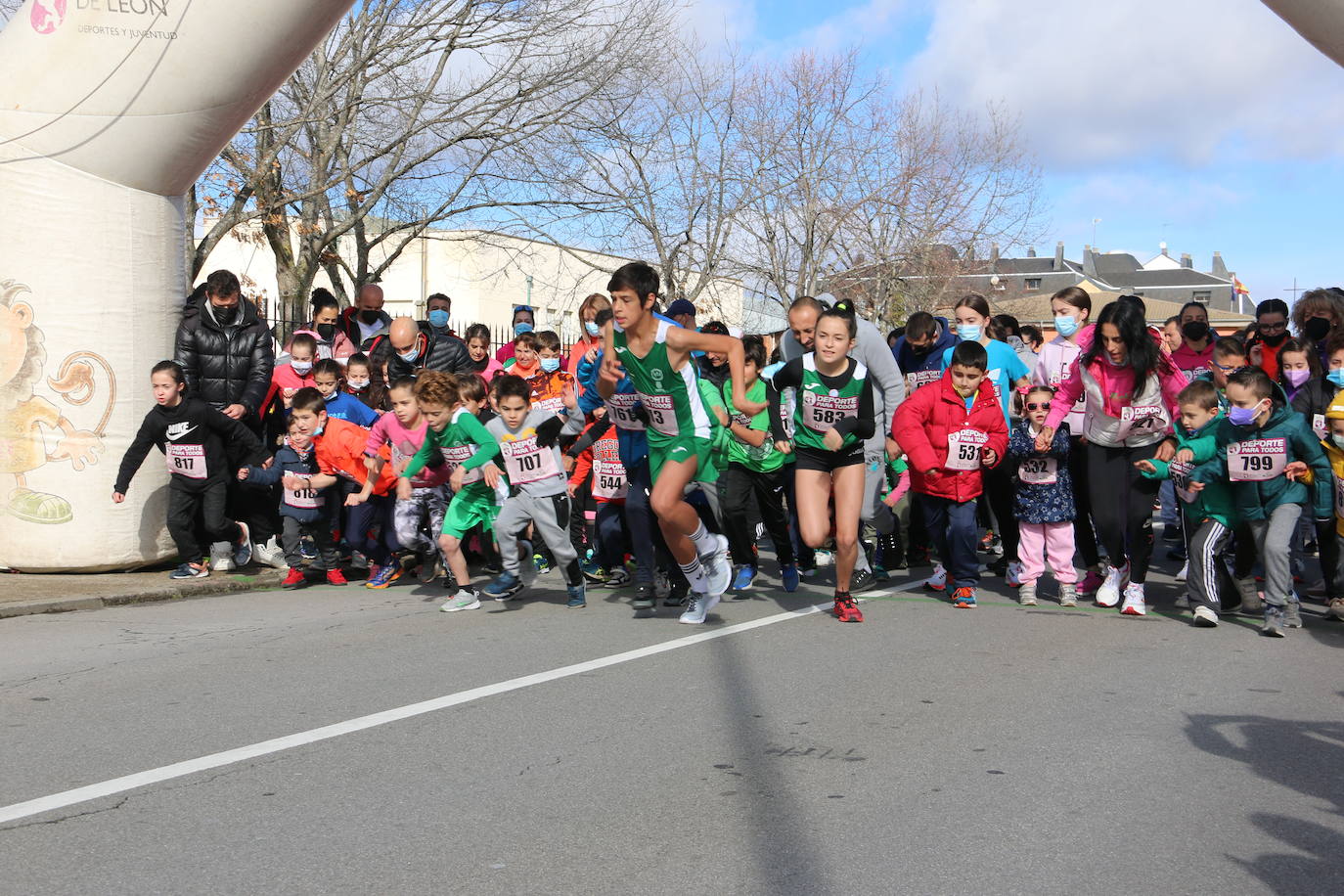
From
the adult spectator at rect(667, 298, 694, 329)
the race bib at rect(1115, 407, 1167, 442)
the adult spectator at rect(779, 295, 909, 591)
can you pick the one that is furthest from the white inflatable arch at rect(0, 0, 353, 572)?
the race bib at rect(1115, 407, 1167, 442)

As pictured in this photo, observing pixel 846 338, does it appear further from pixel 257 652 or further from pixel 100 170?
pixel 100 170

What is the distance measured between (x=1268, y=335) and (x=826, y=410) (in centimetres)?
501

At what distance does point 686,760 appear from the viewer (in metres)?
5.16

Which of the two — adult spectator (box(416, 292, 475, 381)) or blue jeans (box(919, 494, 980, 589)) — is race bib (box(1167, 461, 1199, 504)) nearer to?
blue jeans (box(919, 494, 980, 589))

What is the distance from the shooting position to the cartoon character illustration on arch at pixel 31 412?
9.84 meters

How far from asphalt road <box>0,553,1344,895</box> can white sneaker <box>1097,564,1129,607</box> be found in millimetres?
883

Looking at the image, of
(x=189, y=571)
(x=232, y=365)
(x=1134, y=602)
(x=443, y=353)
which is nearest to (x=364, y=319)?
(x=443, y=353)

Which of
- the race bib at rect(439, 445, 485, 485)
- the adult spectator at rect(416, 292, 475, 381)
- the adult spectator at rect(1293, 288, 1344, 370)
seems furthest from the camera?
the adult spectator at rect(416, 292, 475, 381)

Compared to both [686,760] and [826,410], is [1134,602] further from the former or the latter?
[686,760]

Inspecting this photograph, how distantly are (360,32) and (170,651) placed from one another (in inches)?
569

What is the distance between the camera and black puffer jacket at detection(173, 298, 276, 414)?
416 inches

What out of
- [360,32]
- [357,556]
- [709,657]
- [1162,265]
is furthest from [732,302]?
[1162,265]

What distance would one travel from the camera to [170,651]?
741 cm

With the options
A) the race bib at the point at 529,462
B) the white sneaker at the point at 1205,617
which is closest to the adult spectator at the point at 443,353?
the race bib at the point at 529,462
